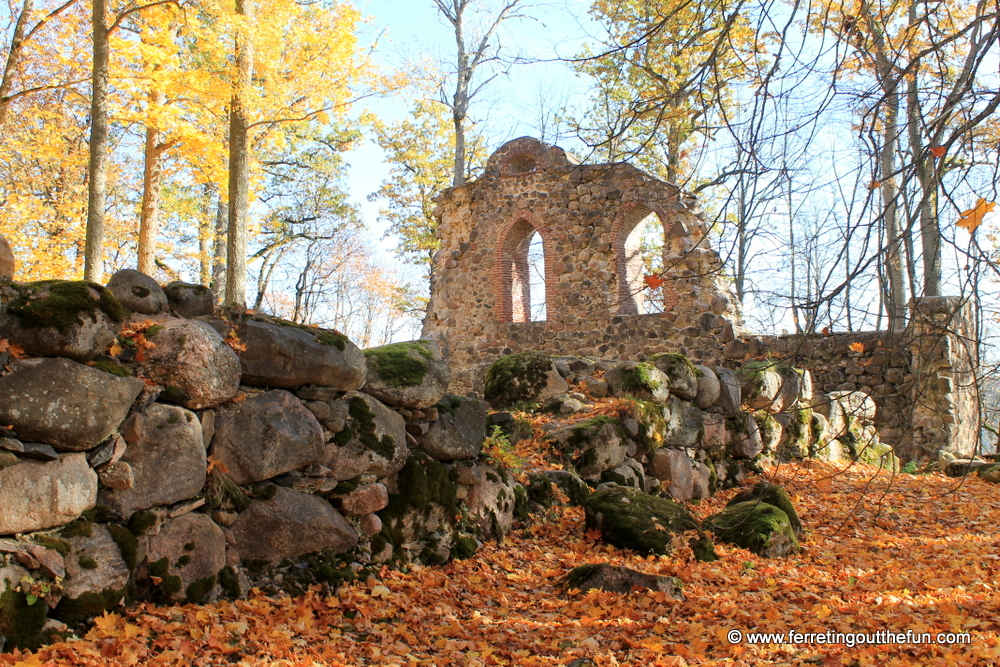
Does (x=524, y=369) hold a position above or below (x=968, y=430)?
above

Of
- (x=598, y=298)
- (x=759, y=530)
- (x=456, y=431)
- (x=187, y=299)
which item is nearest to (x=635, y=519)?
(x=759, y=530)

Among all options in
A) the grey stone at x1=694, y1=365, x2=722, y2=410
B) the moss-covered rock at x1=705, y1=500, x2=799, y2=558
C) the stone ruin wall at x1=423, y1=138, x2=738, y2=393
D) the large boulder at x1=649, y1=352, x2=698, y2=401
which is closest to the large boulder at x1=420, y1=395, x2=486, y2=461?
the moss-covered rock at x1=705, y1=500, x2=799, y2=558

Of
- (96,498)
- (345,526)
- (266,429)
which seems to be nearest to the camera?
(96,498)

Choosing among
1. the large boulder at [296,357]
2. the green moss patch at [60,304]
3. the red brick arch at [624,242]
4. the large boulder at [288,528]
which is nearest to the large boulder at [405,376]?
the large boulder at [296,357]

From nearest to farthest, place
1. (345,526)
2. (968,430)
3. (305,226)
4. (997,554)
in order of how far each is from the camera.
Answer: (345,526), (997,554), (968,430), (305,226)

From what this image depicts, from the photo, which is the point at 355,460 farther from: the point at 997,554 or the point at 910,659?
the point at 997,554

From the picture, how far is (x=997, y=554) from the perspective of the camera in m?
5.75

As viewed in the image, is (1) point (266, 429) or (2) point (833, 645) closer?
(2) point (833, 645)

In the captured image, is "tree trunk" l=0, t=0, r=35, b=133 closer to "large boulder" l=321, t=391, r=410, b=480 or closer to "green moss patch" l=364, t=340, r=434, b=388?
"green moss patch" l=364, t=340, r=434, b=388

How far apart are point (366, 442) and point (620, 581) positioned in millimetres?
1923

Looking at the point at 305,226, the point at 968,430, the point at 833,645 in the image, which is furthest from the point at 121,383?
the point at 305,226

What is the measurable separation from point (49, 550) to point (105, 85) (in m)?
8.95

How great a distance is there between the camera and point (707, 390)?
28.9 feet

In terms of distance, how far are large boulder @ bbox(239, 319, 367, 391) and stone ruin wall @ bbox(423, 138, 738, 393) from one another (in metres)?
9.30
